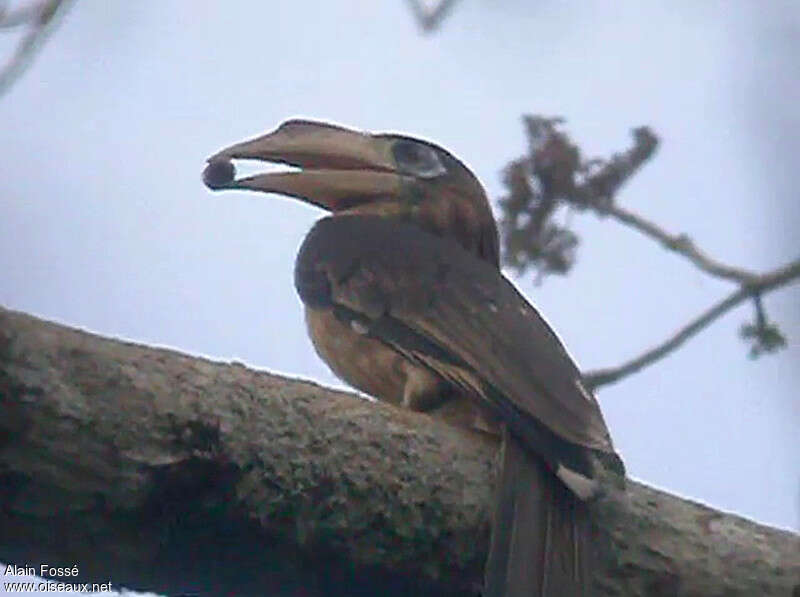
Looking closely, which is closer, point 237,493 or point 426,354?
point 237,493

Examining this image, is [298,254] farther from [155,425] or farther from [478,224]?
[155,425]

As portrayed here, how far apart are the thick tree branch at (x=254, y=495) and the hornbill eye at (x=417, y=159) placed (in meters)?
1.54

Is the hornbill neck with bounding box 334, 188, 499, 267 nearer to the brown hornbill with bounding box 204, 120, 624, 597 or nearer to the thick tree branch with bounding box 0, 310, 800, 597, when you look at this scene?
the brown hornbill with bounding box 204, 120, 624, 597

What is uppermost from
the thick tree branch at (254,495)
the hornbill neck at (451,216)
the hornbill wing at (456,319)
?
the hornbill neck at (451,216)

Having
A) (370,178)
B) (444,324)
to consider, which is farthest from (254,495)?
(370,178)

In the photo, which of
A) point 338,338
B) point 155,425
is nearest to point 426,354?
point 338,338

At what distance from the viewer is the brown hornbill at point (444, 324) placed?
8.49ft

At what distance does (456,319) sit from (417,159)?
956 mm

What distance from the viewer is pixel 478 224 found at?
418cm

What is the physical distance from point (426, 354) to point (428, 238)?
0.79 meters

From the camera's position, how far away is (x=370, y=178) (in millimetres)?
3982

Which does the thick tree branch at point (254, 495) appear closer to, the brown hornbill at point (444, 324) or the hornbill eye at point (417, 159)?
the brown hornbill at point (444, 324)

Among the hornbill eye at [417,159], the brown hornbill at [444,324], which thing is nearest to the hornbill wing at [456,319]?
the brown hornbill at [444,324]

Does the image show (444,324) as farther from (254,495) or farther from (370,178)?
(254,495)
